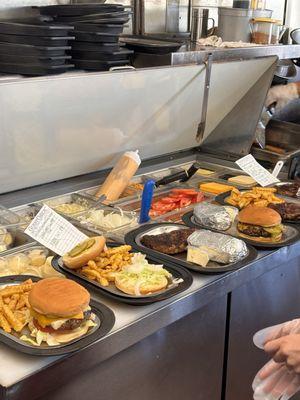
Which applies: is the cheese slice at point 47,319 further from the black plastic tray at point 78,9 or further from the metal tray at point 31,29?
the black plastic tray at point 78,9

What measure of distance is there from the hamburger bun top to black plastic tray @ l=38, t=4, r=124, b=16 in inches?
30.1

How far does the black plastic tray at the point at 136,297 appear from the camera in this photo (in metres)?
1.30

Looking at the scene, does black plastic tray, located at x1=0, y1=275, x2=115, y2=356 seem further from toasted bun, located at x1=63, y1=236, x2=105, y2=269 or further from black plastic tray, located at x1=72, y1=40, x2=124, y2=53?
black plastic tray, located at x1=72, y1=40, x2=124, y2=53

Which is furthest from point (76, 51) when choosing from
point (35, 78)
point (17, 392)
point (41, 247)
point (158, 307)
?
point (17, 392)

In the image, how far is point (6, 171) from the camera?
5.60 feet

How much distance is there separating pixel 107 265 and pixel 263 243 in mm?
481

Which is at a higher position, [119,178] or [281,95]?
[281,95]

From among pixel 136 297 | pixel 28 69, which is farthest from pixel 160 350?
pixel 28 69

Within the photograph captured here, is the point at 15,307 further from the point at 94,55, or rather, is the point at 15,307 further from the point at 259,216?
the point at 94,55

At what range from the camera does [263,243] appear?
1642mm

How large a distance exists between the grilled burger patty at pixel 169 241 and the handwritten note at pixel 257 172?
0.62 m

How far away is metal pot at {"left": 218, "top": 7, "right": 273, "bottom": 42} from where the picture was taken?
252cm

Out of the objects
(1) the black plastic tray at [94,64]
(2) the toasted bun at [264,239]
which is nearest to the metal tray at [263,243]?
(2) the toasted bun at [264,239]

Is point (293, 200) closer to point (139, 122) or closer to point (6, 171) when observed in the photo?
point (139, 122)
